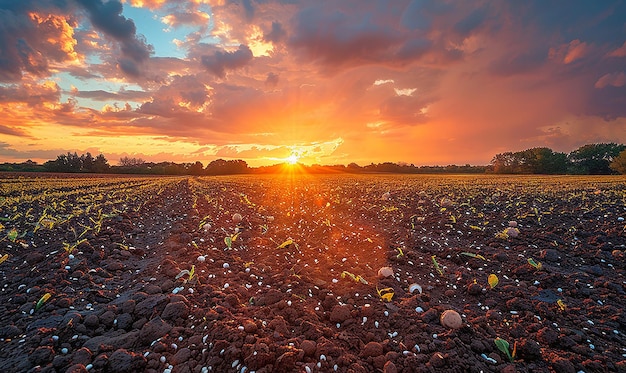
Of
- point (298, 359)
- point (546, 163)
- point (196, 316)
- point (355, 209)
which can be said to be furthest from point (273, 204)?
point (546, 163)

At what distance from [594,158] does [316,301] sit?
79804 mm

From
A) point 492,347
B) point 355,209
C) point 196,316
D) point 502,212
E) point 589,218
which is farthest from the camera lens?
point 355,209

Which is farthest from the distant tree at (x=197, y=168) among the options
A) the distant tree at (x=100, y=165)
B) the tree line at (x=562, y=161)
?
the tree line at (x=562, y=161)

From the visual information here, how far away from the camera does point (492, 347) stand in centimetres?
285

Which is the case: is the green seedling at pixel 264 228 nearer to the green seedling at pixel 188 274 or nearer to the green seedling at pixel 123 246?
the green seedling at pixel 123 246

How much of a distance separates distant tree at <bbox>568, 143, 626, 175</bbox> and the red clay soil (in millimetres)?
66552

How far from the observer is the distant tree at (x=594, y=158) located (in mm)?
55906

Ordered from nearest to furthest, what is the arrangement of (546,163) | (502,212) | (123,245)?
(123,245) → (502,212) → (546,163)

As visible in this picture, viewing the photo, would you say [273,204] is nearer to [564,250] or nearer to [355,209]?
[355,209]

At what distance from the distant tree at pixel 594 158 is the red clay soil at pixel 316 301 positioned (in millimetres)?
66552

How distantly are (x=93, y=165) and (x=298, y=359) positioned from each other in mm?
88314

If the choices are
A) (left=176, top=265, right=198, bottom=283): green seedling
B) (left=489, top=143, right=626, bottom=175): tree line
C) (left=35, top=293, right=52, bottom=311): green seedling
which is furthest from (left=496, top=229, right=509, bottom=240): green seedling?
(left=489, top=143, right=626, bottom=175): tree line

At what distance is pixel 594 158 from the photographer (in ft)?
195

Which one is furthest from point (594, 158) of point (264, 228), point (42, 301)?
point (42, 301)
